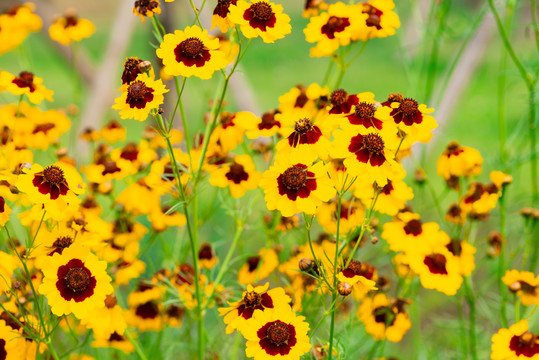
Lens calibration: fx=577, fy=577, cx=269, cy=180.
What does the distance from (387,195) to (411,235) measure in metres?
0.11

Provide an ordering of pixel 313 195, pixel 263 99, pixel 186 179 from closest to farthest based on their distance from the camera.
A: pixel 313 195 → pixel 186 179 → pixel 263 99

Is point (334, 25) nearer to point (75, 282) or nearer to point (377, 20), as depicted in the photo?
point (377, 20)

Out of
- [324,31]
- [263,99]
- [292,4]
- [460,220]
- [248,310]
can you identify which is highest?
[292,4]

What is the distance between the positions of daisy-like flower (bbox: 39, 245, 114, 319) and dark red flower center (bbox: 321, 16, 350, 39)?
57 centimetres

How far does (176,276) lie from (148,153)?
0.25m

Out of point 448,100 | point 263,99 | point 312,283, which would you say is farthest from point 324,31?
point 263,99

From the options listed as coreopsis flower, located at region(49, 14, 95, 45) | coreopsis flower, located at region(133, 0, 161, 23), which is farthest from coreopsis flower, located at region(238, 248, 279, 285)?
coreopsis flower, located at region(49, 14, 95, 45)

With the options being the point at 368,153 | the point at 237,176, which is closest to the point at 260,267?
the point at 237,176

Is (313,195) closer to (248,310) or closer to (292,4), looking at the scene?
(248,310)

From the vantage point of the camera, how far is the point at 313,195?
0.82 m

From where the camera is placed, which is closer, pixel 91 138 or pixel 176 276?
pixel 176 276

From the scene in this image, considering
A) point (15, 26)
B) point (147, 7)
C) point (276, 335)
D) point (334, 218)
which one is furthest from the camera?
point (15, 26)

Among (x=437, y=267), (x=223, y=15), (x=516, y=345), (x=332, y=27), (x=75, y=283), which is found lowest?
(x=75, y=283)

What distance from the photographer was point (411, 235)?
107 centimetres
